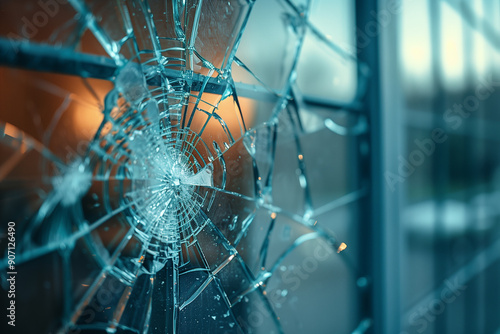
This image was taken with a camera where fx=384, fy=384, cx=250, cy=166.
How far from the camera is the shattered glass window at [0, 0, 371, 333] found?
36 cm

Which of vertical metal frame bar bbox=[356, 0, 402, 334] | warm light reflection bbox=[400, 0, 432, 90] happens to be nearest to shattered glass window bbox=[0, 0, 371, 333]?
vertical metal frame bar bbox=[356, 0, 402, 334]

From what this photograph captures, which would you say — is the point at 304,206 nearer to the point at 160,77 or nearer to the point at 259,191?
the point at 259,191

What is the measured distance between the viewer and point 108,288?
445 millimetres

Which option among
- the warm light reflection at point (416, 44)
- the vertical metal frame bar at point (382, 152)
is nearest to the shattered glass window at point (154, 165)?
the vertical metal frame bar at point (382, 152)

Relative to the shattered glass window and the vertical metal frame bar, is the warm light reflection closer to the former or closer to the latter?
the vertical metal frame bar

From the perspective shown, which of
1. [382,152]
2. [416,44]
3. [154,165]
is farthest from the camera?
[416,44]

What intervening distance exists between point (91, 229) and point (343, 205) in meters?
1.07

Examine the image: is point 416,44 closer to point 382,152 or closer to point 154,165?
point 382,152

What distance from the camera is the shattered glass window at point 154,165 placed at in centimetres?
36

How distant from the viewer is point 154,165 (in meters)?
0.52

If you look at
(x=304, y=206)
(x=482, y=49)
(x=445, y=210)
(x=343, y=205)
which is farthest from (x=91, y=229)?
(x=482, y=49)

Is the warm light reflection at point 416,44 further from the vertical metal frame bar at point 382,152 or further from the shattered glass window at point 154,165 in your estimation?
the shattered glass window at point 154,165

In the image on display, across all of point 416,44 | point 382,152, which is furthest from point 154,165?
point 416,44

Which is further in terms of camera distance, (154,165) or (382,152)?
(382,152)
